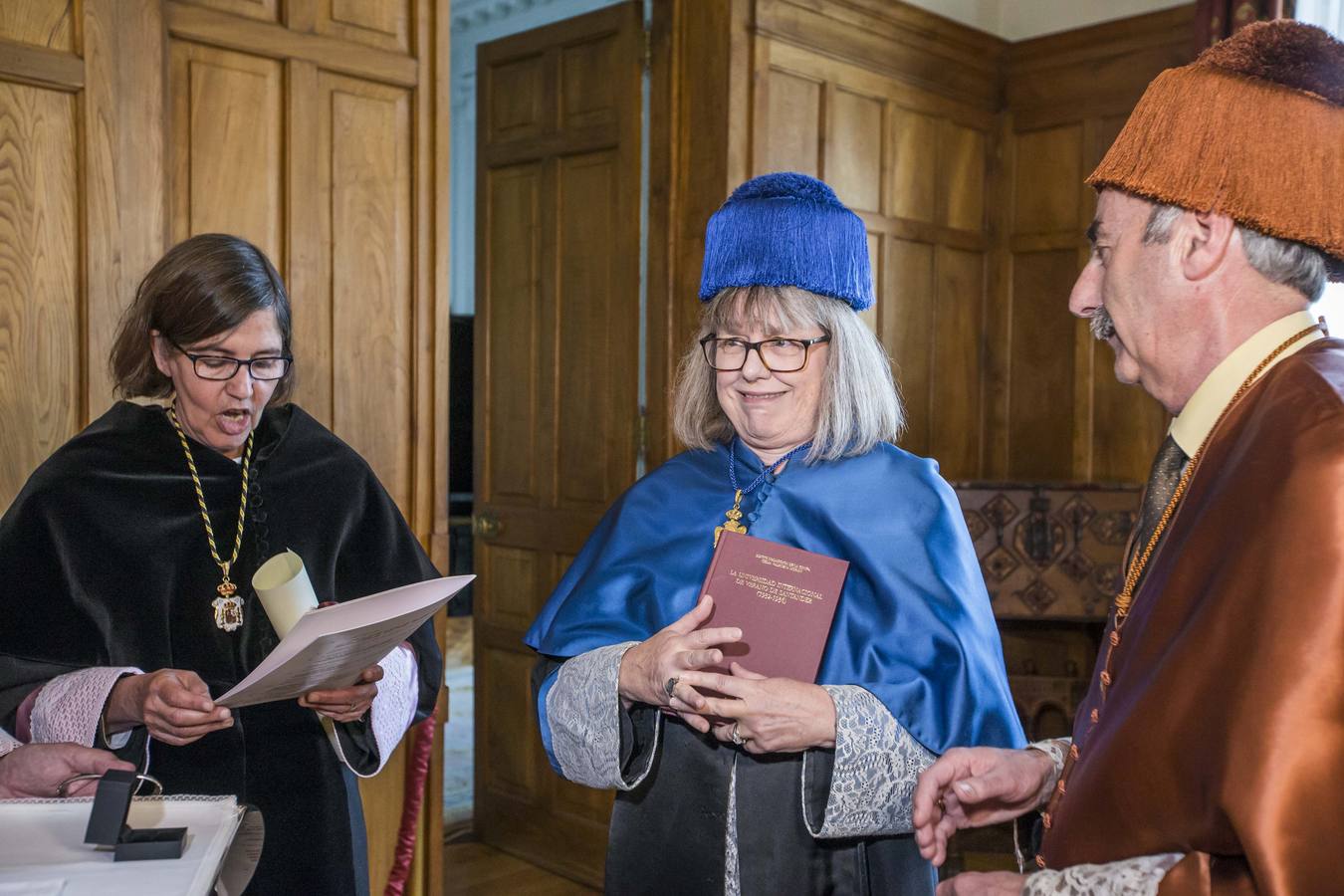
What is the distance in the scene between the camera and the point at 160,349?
209 cm

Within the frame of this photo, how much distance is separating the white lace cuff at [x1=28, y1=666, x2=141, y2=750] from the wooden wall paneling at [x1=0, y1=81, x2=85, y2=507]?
0.74 m

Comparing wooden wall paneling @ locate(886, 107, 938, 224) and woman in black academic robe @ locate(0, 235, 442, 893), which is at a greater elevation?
wooden wall paneling @ locate(886, 107, 938, 224)

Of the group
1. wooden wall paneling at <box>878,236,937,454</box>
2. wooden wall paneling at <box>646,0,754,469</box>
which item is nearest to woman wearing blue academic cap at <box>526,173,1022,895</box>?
wooden wall paneling at <box>646,0,754,469</box>

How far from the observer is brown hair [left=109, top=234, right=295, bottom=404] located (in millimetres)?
2018

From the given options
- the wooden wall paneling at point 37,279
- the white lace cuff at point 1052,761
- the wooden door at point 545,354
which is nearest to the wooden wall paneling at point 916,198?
the wooden door at point 545,354

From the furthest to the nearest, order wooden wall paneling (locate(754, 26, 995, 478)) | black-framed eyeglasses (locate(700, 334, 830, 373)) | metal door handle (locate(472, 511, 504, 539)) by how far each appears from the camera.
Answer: metal door handle (locate(472, 511, 504, 539))
wooden wall paneling (locate(754, 26, 995, 478))
black-framed eyeglasses (locate(700, 334, 830, 373))

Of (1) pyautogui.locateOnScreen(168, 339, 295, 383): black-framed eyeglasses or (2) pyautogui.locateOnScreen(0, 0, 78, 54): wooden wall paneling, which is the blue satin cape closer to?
(1) pyautogui.locateOnScreen(168, 339, 295, 383): black-framed eyeglasses

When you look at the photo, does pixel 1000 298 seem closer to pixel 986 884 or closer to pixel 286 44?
pixel 286 44

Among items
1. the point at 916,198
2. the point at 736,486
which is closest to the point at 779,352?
the point at 736,486

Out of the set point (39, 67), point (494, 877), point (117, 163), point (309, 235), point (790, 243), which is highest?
point (39, 67)

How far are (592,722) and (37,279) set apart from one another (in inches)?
63.5

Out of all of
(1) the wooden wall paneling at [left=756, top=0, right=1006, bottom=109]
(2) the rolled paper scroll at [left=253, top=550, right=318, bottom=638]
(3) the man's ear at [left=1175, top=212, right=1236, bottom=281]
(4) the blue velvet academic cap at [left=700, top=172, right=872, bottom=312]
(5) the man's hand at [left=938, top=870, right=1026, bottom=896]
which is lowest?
(5) the man's hand at [left=938, top=870, right=1026, bottom=896]

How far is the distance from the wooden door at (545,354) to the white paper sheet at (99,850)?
113 inches

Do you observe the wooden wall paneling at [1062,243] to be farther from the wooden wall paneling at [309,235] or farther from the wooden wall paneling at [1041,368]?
the wooden wall paneling at [309,235]
